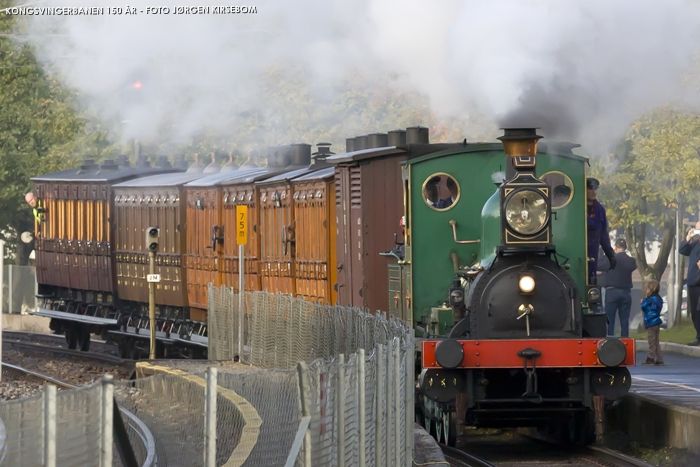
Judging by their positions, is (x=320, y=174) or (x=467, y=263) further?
(x=320, y=174)

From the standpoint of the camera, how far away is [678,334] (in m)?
27.7

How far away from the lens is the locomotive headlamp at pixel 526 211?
549 inches

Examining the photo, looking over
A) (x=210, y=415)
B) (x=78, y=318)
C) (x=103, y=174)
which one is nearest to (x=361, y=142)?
(x=78, y=318)

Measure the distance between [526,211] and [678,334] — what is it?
14.4 m

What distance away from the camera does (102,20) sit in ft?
109

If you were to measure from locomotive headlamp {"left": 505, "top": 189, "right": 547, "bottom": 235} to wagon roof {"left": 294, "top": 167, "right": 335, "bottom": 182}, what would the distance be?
833 cm

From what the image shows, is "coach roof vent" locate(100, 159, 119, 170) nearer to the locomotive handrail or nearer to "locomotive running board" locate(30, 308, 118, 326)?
"locomotive running board" locate(30, 308, 118, 326)

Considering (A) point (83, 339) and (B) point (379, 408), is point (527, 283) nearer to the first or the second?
(B) point (379, 408)

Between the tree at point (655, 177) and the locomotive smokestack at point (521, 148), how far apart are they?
11226mm

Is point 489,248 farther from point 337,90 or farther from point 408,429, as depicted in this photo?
point 337,90

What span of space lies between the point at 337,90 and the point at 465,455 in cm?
1821

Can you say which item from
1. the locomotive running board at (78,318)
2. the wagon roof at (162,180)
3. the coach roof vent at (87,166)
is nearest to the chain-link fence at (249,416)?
the wagon roof at (162,180)

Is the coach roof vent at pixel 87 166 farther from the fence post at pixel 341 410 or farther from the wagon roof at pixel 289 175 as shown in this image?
the fence post at pixel 341 410

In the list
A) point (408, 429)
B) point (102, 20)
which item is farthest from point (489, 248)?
point (102, 20)
